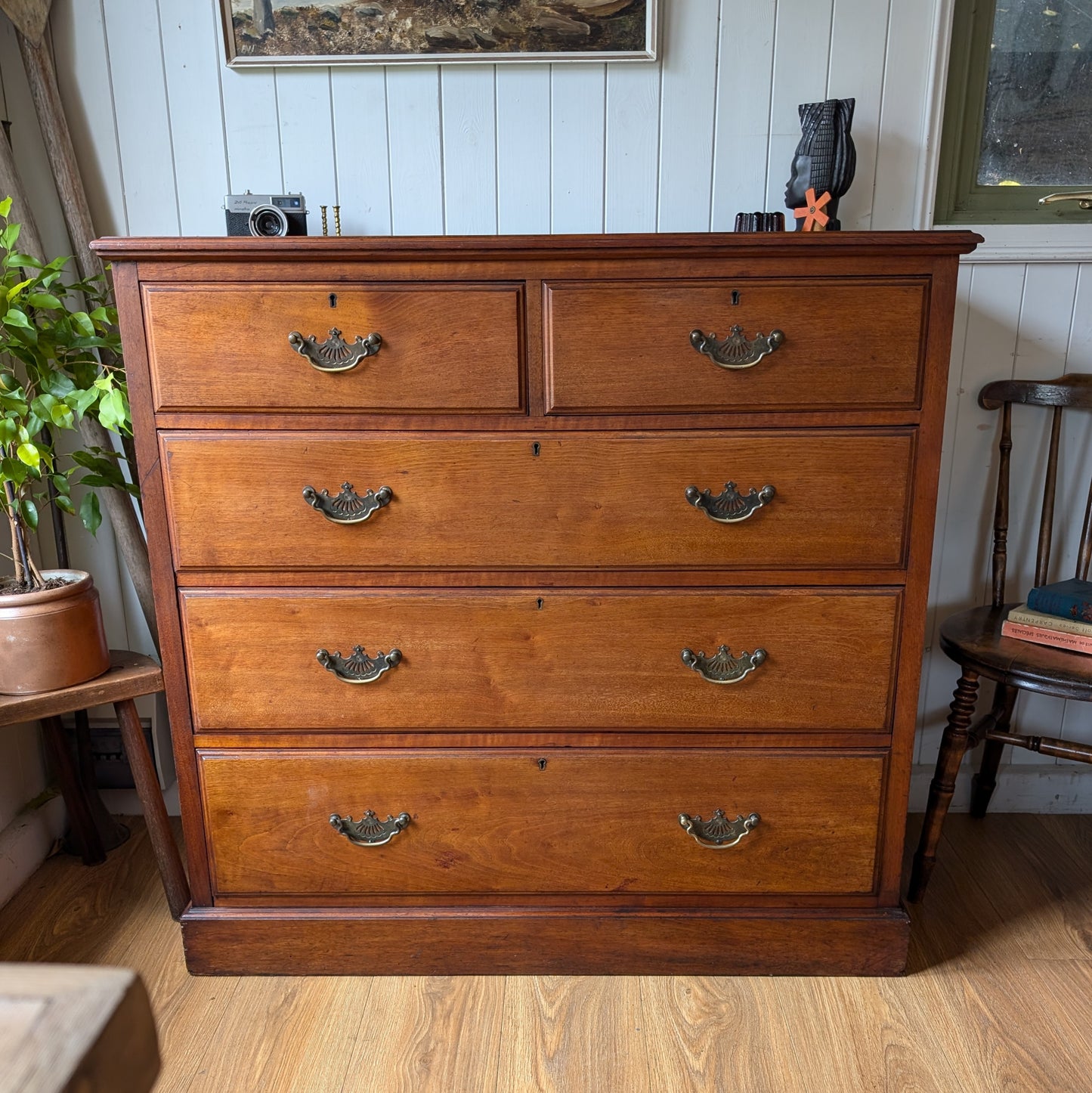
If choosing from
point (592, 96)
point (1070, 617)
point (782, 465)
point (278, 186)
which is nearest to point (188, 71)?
point (278, 186)

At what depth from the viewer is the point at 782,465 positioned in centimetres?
127

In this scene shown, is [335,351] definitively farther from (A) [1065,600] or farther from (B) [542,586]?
(A) [1065,600]

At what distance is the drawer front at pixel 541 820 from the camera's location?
138 centimetres

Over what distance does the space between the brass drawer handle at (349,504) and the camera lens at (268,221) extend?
1.58ft

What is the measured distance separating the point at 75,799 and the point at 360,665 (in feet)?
2.78

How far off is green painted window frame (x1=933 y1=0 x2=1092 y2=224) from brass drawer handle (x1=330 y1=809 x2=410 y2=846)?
1.55 metres

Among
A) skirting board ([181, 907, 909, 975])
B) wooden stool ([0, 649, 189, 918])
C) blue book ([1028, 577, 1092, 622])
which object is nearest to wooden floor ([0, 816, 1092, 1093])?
skirting board ([181, 907, 909, 975])

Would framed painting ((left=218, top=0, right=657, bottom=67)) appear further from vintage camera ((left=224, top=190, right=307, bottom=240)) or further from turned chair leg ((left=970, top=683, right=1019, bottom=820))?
turned chair leg ((left=970, top=683, right=1019, bottom=820))

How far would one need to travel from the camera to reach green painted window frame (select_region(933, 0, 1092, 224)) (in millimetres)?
1666

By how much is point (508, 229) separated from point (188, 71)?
68cm

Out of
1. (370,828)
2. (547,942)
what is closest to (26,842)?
(370,828)

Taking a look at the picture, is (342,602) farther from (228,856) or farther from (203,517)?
(228,856)

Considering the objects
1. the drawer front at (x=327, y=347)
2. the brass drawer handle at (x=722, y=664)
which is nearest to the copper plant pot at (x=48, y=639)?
the drawer front at (x=327, y=347)

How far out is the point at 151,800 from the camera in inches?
59.7
